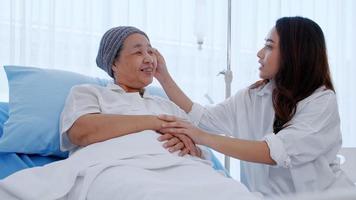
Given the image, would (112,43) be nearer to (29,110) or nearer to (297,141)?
(29,110)

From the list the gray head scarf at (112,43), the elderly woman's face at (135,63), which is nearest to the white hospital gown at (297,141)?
the elderly woman's face at (135,63)

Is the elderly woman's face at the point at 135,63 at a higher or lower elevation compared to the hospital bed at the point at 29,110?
higher

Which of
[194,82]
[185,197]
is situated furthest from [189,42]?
[185,197]

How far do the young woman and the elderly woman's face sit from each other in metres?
0.17

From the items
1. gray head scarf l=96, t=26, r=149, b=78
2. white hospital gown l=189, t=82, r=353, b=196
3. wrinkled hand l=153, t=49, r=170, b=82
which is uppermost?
gray head scarf l=96, t=26, r=149, b=78

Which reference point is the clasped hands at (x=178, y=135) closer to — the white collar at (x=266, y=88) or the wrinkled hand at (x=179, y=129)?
the wrinkled hand at (x=179, y=129)

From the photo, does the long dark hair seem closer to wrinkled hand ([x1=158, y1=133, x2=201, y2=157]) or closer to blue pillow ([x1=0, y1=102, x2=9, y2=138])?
wrinkled hand ([x1=158, y1=133, x2=201, y2=157])

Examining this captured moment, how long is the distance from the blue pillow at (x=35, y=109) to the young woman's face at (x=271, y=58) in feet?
2.49

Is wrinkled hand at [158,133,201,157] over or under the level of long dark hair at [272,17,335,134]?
under

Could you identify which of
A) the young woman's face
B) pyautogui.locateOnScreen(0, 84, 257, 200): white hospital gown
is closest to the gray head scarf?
pyautogui.locateOnScreen(0, 84, 257, 200): white hospital gown

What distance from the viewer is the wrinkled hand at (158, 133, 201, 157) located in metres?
1.41

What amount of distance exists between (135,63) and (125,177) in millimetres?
702

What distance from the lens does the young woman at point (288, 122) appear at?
149 cm

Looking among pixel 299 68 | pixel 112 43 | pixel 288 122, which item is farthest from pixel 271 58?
pixel 112 43
